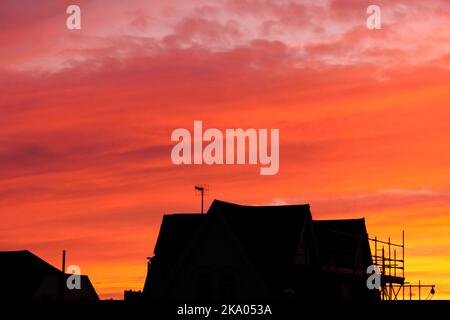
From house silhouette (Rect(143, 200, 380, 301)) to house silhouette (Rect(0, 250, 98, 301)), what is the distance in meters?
37.9

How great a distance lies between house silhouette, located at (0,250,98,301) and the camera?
99250mm

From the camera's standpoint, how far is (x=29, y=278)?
102 meters

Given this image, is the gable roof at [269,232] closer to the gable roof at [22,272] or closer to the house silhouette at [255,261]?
the house silhouette at [255,261]

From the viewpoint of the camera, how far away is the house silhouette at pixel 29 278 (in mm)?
99250

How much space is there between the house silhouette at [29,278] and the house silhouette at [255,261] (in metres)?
37.9

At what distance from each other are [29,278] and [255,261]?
47.4 m

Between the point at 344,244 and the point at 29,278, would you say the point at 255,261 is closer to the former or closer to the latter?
the point at 344,244

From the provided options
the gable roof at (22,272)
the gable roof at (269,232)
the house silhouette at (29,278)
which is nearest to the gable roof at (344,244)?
the gable roof at (269,232)

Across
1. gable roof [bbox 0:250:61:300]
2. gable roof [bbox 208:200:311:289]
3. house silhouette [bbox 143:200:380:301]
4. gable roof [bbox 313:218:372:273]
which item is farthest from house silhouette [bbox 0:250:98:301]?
gable roof [bbox 208:200:311:289]

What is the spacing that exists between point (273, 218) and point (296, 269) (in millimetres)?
4289

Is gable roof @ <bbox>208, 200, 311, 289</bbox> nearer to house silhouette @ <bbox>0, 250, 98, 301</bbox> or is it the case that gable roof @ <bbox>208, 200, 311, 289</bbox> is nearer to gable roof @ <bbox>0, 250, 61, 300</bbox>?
house silhouette @ <bbox>0, 250, 98, 301</bbox>

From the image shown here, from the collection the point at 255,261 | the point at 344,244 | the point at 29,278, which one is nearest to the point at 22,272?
the point at 29,278
